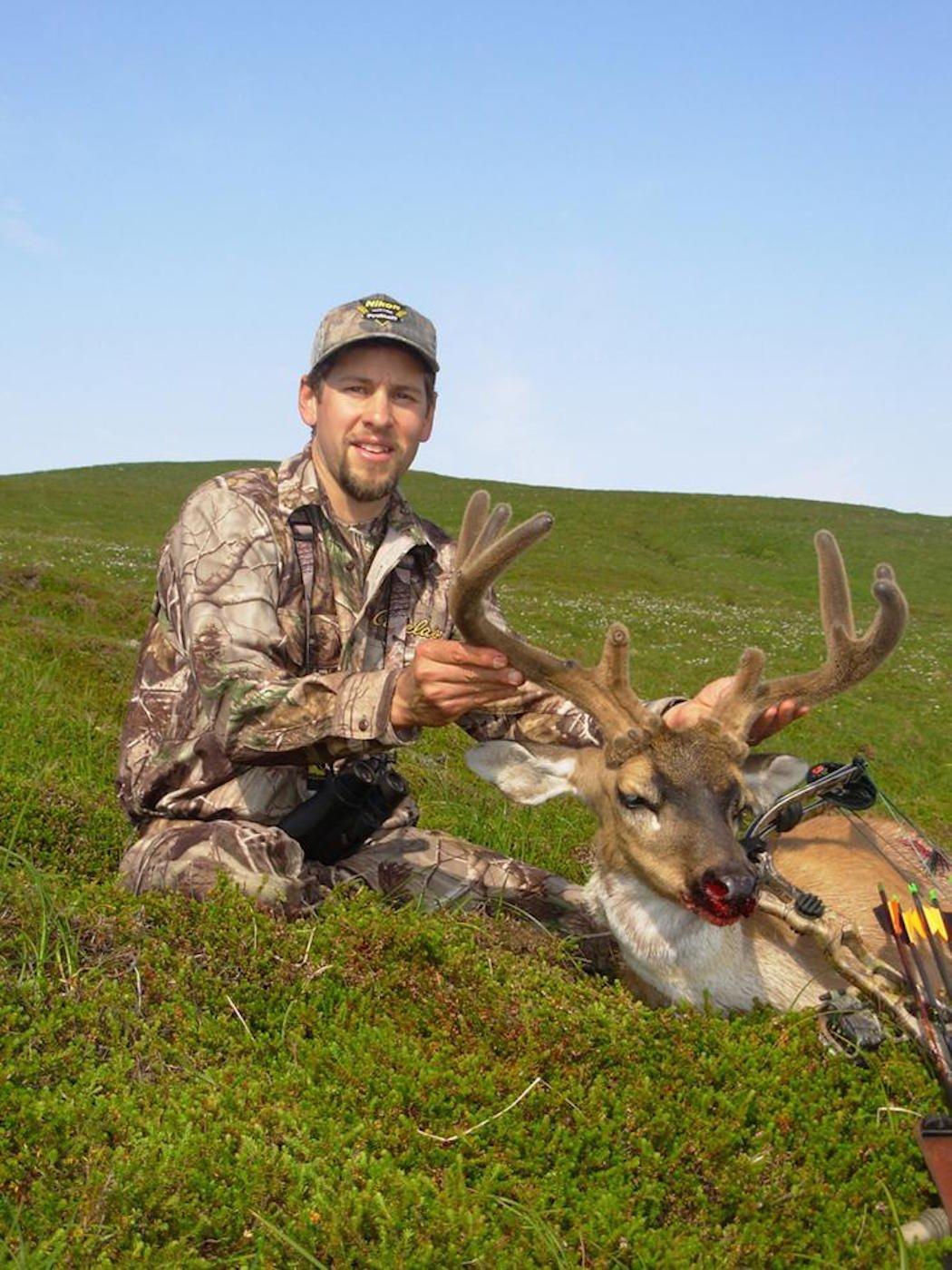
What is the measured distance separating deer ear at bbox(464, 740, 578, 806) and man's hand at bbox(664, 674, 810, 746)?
0.50 meters

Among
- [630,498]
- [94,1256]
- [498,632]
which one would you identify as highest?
[630,498]

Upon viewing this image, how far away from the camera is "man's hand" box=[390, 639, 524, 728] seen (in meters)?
4.32

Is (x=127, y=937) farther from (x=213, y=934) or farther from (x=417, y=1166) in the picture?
(x=417, y=1166)

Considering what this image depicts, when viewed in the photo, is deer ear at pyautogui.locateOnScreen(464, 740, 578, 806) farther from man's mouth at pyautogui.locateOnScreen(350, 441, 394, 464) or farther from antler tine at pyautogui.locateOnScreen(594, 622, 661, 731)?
man's mouth at pyautogui.locateOnScreen(350, 441, 394, 464)

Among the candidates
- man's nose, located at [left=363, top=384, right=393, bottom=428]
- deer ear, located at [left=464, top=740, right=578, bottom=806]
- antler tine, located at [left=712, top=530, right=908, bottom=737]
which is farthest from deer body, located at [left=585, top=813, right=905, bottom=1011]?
man's nose, located at [left=363, top=384, right=393, bottom=428]

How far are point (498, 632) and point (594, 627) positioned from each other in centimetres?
2313

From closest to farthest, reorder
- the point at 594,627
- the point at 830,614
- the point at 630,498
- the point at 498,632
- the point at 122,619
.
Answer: the point at 498,632, the point at 830,614, the point at 122,619, the point at 594,627, the point at 630,498

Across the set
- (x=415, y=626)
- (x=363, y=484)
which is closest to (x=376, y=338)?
(x=363, y=484)

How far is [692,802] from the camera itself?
465cm

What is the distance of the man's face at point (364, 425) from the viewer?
18.5ft

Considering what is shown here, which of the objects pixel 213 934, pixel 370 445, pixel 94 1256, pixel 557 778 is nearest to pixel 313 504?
pixel 370 445

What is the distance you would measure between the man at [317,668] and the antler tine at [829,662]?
0.13 metres

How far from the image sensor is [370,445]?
A: 18.6 feet

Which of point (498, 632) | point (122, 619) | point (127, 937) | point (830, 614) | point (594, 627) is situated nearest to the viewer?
point (127, 937)
